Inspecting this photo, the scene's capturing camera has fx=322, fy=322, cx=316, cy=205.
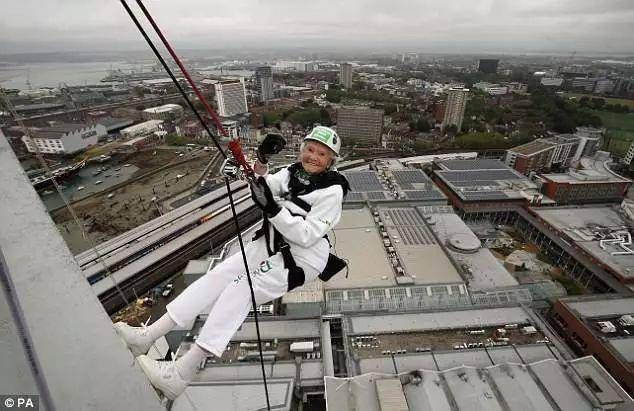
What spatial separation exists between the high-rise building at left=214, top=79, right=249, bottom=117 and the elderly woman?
4165 centimetres

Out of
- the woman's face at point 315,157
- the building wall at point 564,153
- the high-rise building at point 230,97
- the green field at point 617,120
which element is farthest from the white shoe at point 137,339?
the green field at point 617,120

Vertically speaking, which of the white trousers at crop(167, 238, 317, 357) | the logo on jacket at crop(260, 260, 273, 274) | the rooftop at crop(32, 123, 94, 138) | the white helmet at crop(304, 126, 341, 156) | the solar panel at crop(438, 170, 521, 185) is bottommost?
the solar panel at crop(438, 170, 521, 185)

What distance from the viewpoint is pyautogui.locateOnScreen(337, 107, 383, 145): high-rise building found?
3478 centimetres

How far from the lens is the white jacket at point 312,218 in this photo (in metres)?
2.58

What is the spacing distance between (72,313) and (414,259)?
1334 centimetres

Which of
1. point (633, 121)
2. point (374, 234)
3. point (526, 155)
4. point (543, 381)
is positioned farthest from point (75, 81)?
point (633, 121)

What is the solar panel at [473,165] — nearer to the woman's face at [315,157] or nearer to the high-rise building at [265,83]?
the woman's face at [315,157]

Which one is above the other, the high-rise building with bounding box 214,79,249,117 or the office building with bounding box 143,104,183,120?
the high-rise building with bounding box 214,79,249,117

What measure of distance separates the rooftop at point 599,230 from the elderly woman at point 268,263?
1710 cm

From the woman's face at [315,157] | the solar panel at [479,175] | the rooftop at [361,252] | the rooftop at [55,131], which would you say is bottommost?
the solar panel at [479,175]

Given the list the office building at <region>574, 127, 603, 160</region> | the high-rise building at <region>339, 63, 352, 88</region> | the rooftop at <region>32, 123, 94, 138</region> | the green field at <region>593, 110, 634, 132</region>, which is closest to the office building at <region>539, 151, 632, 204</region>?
the office building at <region>574, 127, 603, 160</region>

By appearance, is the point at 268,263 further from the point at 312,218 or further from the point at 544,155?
the point at 544,155

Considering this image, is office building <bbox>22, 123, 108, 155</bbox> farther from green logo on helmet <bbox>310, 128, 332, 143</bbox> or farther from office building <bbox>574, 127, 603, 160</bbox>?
office building <bbox>574, 127, 603, 160</bbox>

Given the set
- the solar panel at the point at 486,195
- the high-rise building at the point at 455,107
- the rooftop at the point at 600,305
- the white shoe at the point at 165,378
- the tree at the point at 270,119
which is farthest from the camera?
the tree at the point at 270,119
